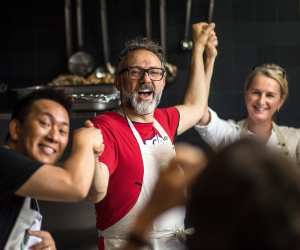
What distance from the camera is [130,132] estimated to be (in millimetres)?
1578

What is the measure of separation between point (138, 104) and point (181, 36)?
5.25ft

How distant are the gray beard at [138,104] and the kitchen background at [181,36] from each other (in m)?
1.50

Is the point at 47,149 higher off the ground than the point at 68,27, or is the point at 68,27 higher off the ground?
the point at 68,27

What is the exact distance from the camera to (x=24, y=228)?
116 centimetres

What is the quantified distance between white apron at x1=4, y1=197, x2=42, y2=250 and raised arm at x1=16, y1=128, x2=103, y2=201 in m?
0.08

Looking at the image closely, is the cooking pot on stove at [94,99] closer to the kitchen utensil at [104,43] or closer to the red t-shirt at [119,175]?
the kitchen utensil at [104,43]

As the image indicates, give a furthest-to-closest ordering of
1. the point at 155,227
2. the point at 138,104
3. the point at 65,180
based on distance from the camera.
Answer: the point at 138,104
the point at 155,227
the point at 65,180

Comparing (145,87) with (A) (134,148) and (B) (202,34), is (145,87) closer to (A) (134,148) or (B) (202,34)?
(A) (134,148)

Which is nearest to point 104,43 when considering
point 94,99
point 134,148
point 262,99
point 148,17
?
point 148,17

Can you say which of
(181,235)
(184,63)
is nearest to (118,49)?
(184,63)

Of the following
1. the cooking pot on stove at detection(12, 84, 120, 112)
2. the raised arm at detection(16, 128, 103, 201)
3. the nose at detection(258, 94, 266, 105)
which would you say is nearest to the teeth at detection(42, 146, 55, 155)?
the raised arm at detection(16, 128, 103, 201)

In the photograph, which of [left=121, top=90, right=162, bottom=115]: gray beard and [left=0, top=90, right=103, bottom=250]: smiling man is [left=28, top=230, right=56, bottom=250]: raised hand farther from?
[left=121, top=90, right=162, bottom=115]: gray beard

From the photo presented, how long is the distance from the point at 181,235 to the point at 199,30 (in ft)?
2.22

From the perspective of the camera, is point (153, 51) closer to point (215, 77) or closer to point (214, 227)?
point (214, 227)
